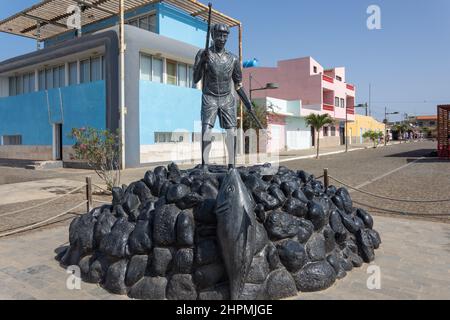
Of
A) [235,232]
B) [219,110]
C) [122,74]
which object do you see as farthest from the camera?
[122,74]

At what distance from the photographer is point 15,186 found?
40.1ft

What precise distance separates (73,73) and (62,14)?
4.44m

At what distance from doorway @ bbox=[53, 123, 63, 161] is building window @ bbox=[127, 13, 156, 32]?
7.11 metres

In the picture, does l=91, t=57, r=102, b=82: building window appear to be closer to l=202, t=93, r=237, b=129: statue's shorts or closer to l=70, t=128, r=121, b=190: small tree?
l=70, t=128, r=121, b=190: small tree

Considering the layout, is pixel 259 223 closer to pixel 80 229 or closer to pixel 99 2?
pixel 80 229

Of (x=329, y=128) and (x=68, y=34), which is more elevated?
(x=68, y=34)

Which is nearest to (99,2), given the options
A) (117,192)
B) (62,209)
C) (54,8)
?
(54,8)

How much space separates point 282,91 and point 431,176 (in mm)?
22528

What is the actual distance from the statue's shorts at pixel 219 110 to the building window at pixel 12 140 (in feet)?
67.7

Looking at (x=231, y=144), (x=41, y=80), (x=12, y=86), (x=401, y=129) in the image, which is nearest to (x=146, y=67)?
(x=41, y=80)

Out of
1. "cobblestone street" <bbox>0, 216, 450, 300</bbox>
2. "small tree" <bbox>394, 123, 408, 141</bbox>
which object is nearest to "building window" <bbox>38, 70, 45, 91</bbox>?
"cobblestone street" <bbox>0, 216, 450, 300</bbox>

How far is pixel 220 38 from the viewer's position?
5.43 meters

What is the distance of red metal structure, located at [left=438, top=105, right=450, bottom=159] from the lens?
856 inches

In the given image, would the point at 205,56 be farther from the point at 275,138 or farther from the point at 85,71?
the point at 275,138
